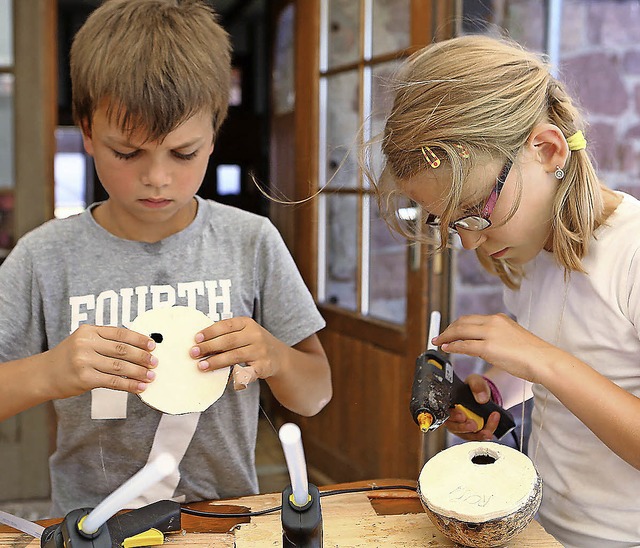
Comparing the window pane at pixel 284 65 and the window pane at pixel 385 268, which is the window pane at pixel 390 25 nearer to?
the window pane at pixel 385 268

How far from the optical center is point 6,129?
2.62m

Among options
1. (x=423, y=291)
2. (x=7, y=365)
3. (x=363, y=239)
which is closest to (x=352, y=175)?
(x=363, y=239)

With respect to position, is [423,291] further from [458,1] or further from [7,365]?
[7,365]

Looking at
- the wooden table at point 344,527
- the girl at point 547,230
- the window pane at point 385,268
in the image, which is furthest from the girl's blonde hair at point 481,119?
the window pane at point 385,268

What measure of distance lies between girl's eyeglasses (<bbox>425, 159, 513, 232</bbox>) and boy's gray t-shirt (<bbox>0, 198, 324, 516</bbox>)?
0.33m

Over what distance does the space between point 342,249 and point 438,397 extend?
1826 millimetres

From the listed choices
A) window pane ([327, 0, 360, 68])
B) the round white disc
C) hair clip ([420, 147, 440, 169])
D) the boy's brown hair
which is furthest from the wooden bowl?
window pane ([327, 0, 360, 68])

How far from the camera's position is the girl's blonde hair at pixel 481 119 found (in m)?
0.94

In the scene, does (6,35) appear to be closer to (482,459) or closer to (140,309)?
(140,309)

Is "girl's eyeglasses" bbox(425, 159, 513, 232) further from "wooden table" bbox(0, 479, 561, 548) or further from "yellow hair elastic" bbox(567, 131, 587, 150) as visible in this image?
"wooden table" bbox(0, 479, 561, 548)

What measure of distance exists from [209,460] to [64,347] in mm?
358

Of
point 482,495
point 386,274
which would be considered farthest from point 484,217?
point 386,274

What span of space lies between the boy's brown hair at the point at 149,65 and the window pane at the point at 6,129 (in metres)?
1.68

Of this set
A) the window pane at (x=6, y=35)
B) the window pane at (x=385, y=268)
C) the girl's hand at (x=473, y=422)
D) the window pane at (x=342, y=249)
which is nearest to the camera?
the girl's hand at (x=473, y=422)
